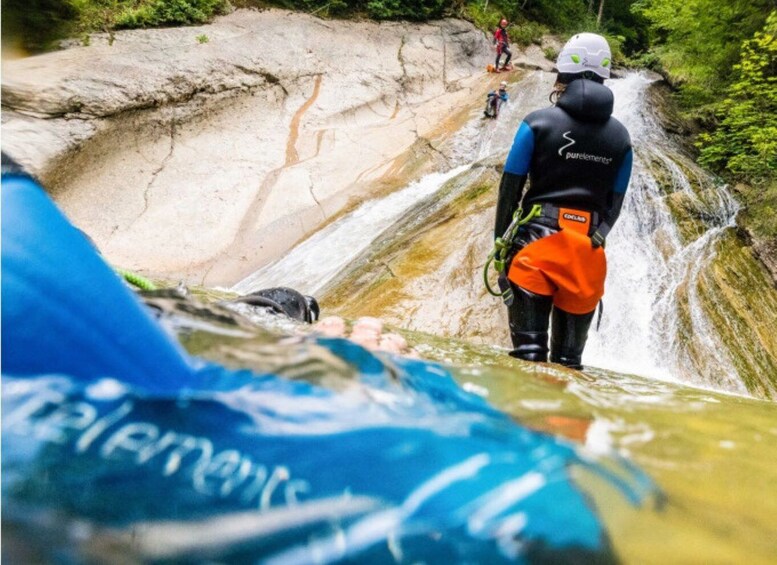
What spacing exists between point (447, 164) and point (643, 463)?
948 centimetres

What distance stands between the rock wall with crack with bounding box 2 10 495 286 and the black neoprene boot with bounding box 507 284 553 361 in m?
5.96

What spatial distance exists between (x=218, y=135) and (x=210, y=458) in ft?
33.4

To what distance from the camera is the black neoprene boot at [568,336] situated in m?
2.85

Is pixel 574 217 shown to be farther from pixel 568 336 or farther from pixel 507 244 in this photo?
pixel 568 336

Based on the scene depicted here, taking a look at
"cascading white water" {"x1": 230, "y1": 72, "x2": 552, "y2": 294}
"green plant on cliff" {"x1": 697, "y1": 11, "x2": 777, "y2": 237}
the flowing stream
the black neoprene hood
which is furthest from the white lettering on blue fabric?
"green plant on cliff" {"x1": 697, "y1": 11, "x2": 777, "y2": 237}

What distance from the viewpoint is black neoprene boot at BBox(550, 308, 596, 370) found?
9.36 feet

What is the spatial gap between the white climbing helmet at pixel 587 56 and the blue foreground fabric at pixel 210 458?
236cm

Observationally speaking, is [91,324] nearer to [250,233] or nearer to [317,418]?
[317,418]

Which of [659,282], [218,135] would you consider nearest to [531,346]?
[659,282]

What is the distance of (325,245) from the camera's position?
808 cm

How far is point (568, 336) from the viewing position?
9.49 ft


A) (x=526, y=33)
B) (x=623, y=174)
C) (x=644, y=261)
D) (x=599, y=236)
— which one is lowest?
(x=644, y=261)

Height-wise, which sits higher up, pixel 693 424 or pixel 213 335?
pixel 213 335

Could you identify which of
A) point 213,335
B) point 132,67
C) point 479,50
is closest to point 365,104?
point 132,67
